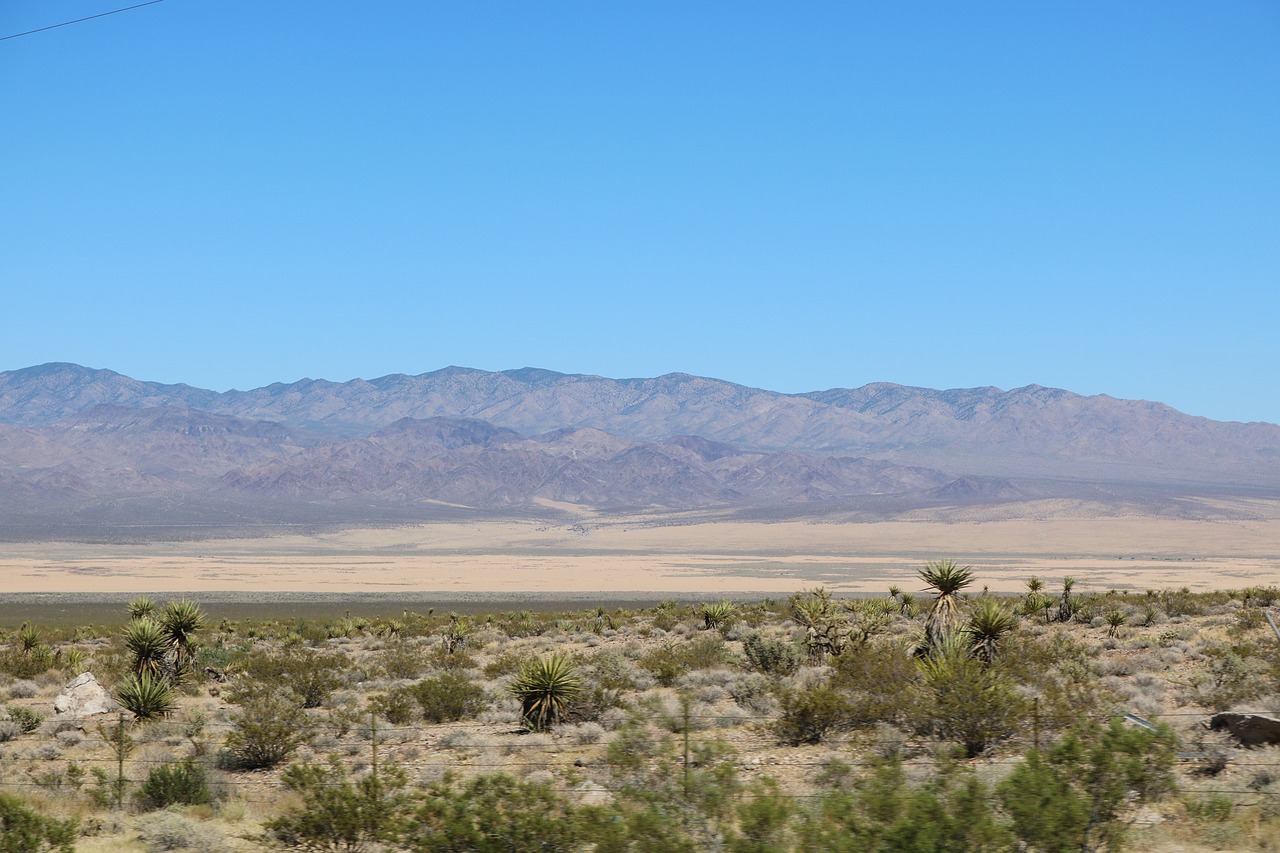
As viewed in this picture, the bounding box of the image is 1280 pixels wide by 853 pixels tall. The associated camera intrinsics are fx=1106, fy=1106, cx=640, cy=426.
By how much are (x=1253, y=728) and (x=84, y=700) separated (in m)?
20.4

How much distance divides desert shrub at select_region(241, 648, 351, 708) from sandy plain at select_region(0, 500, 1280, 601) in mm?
48294

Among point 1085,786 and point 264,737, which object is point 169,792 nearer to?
point 264,737

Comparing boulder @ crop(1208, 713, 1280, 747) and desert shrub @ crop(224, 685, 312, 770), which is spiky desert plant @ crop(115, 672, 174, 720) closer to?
desert shrub @ crop(224, 685, 312, 770)

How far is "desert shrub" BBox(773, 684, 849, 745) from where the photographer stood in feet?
55.0

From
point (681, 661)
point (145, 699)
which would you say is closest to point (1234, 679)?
point (681, 661)

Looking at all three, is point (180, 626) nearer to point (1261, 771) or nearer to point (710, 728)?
point (710, 728)

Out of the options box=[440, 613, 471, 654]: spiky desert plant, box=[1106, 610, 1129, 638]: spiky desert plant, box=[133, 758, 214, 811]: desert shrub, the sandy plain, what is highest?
box=[1106, 610, 1129, 638]: spiky desert plant

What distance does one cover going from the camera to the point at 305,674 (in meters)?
24.1

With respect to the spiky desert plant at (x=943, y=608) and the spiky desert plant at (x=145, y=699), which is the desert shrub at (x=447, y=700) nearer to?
the spiky desert plant at (x=145, y=699)

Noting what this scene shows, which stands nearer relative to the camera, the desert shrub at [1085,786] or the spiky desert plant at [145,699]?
the desert shrub at [1085,786]

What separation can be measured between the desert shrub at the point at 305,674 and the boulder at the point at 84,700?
3.08 m

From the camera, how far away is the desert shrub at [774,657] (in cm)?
2439

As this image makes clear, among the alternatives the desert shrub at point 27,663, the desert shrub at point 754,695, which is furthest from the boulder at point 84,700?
the desert shrub at point 754,695

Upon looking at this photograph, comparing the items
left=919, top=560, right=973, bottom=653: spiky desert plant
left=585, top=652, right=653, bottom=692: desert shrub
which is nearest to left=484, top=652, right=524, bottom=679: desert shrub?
left=585, top=652, right=653, bottom=692: desert shrub
